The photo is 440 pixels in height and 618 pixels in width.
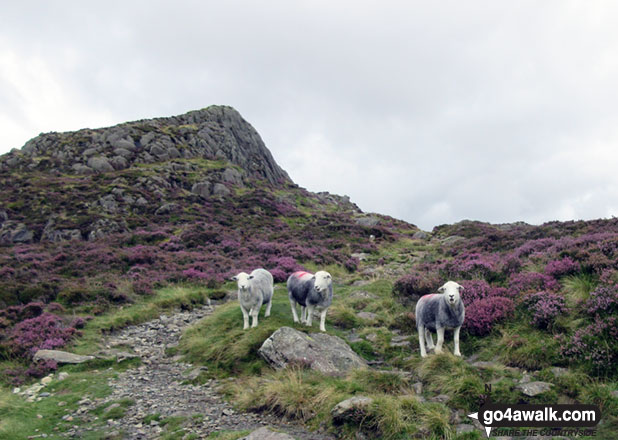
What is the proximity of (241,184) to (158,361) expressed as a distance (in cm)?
4994

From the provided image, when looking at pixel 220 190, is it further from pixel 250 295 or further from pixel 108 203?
pixel 250 295

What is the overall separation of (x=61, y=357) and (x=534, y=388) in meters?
13.5

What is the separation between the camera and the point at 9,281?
19.3 m

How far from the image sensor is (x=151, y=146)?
199 ft

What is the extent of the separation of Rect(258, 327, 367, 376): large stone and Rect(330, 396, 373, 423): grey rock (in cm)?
222

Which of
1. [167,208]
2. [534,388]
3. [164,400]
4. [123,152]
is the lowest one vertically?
[164,400]

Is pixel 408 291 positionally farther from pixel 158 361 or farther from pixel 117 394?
pixel 117 394

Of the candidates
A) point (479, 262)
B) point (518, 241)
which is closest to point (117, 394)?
point (479, 262)

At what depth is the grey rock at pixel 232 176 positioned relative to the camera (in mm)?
58719

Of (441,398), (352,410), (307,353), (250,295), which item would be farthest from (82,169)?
(441,398)

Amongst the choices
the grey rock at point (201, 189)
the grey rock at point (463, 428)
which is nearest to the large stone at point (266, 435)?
the grey rock at point (463, 428)

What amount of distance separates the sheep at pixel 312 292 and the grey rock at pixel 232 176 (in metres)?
47.4

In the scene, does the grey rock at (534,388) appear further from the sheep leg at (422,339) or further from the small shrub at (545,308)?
the sheep leg at (422,339)

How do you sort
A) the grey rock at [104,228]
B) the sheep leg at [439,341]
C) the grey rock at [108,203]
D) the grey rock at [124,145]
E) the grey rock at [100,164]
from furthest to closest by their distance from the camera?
the grey rock at [124,145]
the grey rock at [100,164]
the grey rock at [108,203]
the grey rock at [104,228]
the sheep leg at [439,341]
